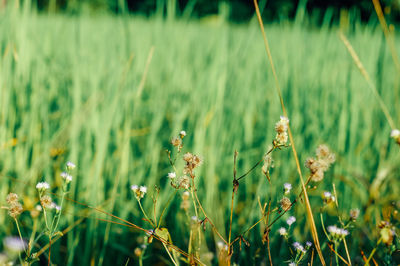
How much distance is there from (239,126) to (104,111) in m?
0.43

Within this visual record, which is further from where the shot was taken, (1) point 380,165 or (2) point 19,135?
(1) point 380,165

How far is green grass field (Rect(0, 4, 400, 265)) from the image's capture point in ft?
2.40

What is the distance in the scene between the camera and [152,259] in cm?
73

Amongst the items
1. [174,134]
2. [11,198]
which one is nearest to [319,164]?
[11,198]

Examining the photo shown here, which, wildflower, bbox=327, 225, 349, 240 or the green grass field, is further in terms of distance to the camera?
the green grass field

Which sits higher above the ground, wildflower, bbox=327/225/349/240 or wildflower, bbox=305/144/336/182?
wildflower, bbox=305/144/336/182

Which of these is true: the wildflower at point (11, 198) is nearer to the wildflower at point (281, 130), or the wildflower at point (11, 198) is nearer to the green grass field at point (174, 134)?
the green grass field at point (174, 134)

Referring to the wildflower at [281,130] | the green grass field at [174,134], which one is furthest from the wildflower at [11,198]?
the wildflower at [281,130]

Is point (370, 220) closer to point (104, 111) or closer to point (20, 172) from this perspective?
point (104, 111)

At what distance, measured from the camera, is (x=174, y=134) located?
887 mm

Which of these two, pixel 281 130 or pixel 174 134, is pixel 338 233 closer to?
pixel 281 130

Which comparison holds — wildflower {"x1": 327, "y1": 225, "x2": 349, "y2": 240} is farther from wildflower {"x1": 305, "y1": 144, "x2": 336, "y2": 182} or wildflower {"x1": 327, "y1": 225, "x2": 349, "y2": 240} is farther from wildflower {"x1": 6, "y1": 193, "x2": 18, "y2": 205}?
wildflower {"x1": 6, "y1": 193, "x2": 18, "y2": 205}

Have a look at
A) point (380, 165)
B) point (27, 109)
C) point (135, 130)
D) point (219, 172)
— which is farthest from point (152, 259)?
point (380, 165)

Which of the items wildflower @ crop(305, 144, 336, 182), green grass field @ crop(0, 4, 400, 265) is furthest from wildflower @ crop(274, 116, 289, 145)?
green grass field @ crop(0, 4, 400, 265)
